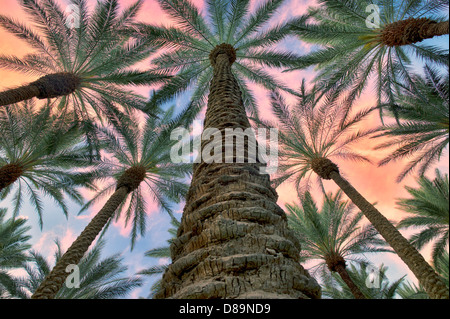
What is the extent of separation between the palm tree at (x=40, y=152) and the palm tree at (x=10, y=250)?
3.28 metres

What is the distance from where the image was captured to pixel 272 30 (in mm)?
10688

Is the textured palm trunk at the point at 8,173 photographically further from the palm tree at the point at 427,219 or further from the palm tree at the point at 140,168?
the palm tree at the point at 427,219

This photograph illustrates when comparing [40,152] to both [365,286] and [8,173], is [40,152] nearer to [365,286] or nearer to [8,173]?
[8,173]

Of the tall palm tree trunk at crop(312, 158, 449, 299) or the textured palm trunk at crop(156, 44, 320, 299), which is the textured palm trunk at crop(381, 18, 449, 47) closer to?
the tall palm tree trunk at crop(312, 158, 449, 299)

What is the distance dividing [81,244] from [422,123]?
42.6 feet

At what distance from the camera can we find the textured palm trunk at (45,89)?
7492 mm

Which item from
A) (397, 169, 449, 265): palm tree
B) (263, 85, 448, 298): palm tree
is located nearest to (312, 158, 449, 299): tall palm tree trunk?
(263, 85, 448, 298): palm tree

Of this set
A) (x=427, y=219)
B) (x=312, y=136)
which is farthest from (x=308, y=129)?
(x=427, y=219)

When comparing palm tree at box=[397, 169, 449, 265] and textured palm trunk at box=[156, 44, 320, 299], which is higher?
palm tree at box=[397, 169, 449, 265]

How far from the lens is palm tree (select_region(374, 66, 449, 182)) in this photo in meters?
9.72

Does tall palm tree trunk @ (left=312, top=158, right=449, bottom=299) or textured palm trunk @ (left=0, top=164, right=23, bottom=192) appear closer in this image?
tall palm tree trunk @ (left=312, top=158, right=449, bottom=299)

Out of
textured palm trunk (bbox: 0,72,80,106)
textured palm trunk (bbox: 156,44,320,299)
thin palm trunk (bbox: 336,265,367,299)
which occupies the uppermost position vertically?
textured palm trunk (bbox: 0,72,80,106)

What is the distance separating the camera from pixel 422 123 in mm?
11266

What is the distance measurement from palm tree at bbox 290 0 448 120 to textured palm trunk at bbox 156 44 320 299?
8.37 m
